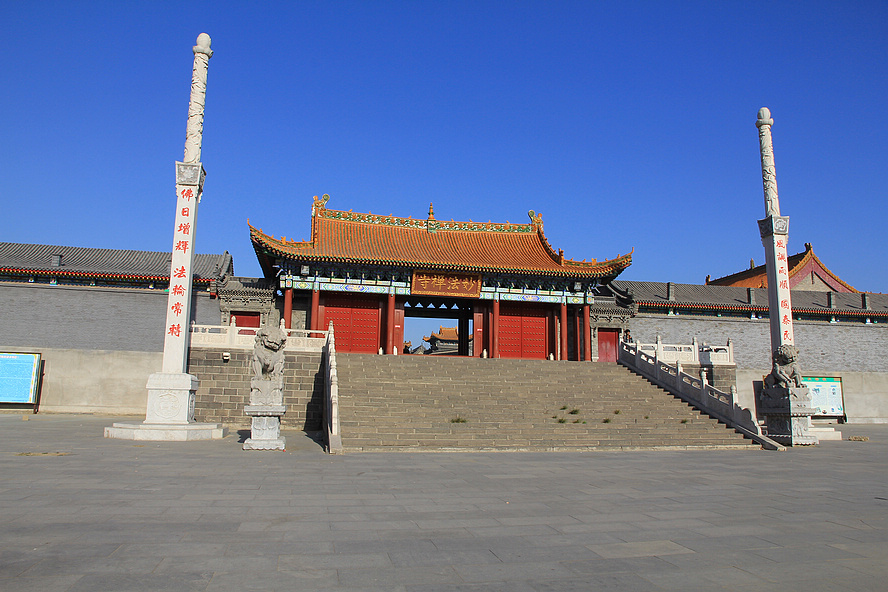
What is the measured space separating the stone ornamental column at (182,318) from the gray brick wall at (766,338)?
18892 mm

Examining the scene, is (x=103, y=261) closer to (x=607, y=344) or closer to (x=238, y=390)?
(x=238, y=390)

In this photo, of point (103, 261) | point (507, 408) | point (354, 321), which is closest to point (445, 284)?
point (354, 321)

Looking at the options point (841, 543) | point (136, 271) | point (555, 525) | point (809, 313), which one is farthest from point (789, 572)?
point (809, 313)

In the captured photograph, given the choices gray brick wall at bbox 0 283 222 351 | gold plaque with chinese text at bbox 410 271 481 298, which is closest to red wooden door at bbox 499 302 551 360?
gold plaque with chinese text at bbox 410 271 481 298

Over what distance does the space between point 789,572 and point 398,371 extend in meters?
13.8

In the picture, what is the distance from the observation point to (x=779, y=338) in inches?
641

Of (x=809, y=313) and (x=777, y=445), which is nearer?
(x=777, y=445)

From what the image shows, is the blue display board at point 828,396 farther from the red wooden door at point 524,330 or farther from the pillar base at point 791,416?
the red wooden door at point 524,330

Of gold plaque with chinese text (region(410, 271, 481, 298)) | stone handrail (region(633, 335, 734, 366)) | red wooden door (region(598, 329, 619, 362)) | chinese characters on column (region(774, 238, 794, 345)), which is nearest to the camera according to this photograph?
chinese characters on column (region(774, 238, 794, 345))

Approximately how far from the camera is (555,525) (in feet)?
17.0

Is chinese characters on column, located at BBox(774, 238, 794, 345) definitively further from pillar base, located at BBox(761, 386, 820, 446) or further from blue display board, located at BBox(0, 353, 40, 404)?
blue display board, located at BBox(0, 353, 40, 404)

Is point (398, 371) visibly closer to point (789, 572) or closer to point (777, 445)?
point (777, 445)

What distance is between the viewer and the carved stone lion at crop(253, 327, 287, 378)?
10.9 metres

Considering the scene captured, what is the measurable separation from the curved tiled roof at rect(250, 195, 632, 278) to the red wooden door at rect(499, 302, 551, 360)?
1928 millimetres
